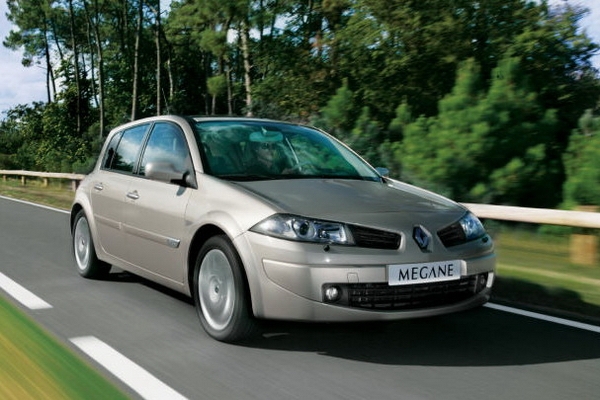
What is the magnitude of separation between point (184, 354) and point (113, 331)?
0.84 metres

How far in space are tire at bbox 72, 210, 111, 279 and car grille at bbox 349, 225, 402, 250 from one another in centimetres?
360

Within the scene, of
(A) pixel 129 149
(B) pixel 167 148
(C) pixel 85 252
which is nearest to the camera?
(B) pixel 167 148

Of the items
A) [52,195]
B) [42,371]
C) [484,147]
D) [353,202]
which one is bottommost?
[52,195]

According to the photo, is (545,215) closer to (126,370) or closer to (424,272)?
(424,272)

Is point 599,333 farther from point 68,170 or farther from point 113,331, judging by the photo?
point 68,170

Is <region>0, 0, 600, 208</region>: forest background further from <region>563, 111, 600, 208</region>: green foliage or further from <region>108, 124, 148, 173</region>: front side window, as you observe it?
<region>108, 124, 148, 173</region>: front side window

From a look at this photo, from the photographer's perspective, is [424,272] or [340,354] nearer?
[424,272]

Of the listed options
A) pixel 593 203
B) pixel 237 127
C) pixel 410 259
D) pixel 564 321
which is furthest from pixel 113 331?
pixel 593 203

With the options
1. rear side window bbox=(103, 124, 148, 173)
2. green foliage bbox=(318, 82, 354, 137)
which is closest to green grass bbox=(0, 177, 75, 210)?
green foliage bbox=(318, 82, 354, 137)

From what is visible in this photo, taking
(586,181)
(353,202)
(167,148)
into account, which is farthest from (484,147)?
(353,202)

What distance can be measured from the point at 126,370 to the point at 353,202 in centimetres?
176

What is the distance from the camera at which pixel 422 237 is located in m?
→ 4.61

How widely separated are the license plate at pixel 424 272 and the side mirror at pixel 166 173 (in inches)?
72.7

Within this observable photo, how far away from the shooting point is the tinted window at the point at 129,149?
21.8 ft
